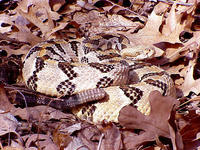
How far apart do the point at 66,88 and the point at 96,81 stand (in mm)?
406

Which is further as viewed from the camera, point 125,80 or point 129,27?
point 129,27

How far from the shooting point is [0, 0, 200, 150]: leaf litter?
3.02 meters

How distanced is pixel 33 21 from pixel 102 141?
306 centimetres

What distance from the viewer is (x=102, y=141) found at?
301cm

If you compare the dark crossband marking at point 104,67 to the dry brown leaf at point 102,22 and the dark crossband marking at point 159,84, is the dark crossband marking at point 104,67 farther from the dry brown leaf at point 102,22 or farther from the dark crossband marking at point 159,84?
the dry brown leaf at point 102,22

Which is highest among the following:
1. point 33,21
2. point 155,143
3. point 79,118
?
point 33,21

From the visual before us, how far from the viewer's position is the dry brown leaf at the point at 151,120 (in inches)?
118

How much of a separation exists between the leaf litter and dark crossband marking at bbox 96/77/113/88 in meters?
0.53

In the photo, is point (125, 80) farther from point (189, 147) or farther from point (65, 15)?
point (65, 15)

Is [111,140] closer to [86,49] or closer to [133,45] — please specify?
[86,49]

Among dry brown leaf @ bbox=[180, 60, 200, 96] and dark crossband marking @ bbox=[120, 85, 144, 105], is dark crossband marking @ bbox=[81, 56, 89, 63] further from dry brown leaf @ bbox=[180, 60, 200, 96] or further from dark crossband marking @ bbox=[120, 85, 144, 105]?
dry brown leaf @ bbox=[180, 60, 200, 96]

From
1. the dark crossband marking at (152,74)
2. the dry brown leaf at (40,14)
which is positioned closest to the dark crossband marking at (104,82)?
the dark crossband marking at (152,74)

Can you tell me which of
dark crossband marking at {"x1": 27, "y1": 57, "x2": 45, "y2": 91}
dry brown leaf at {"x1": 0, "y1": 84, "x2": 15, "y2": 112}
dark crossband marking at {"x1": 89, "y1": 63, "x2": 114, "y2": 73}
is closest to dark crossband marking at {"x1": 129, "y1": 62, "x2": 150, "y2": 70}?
dark crossband marking at {"x1": 89, "y1": 63, "x2": 114, "y2": 73}

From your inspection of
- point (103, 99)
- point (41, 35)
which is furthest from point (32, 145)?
point (41, 35)
